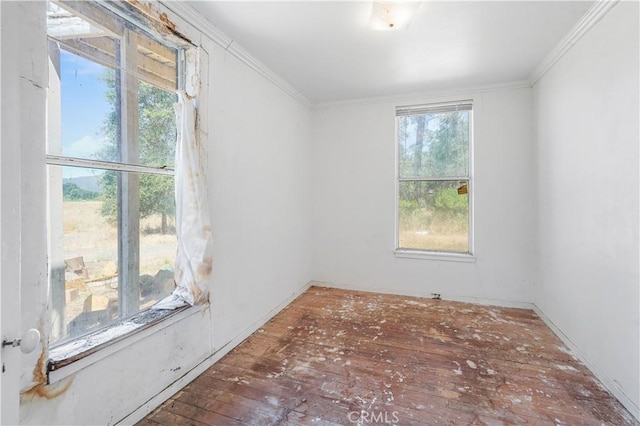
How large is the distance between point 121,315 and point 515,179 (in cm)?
390

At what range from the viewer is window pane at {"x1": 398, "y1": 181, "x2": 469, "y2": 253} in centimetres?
361

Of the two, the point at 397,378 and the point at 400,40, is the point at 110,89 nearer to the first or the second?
the point at 400,40

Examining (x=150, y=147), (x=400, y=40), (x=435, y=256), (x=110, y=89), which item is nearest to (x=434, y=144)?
(x=435, y=256)

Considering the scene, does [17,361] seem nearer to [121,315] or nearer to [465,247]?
[121,315]

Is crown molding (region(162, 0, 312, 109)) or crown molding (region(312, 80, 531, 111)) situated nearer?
crown molding (region(162, 0, 312, 109))

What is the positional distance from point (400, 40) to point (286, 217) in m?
2.11

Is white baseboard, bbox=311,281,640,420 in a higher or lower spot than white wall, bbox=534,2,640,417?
lower

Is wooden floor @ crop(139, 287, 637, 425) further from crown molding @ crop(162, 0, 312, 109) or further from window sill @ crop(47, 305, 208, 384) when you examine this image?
crown molding @ crop(162, 0, 312, 109)

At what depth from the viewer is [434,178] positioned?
3695 millimetres

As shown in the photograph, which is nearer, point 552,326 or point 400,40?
point 400,40

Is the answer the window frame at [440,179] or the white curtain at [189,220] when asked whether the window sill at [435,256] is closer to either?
the window frame at [440,179]

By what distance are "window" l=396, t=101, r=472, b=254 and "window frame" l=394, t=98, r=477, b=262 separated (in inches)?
0.5

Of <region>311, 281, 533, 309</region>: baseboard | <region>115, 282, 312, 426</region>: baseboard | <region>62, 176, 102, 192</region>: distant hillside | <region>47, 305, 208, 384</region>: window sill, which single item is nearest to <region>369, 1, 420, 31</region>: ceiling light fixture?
<region>62, 176, 102, 192</region>: distant hillside

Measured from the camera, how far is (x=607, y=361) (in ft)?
6.39
